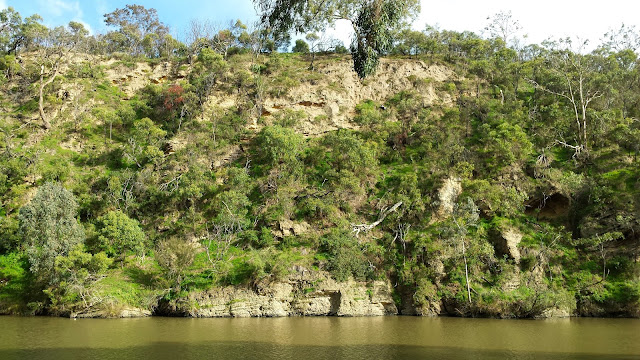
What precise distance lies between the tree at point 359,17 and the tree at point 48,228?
23.2 meters

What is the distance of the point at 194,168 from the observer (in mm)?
39844

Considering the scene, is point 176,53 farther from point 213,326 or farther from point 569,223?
point 569,223

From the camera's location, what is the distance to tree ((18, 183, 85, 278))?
1127 inches

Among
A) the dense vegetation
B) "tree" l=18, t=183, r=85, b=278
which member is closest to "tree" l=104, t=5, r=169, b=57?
the dense vegetation

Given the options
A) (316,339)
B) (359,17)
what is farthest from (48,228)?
(359,17)

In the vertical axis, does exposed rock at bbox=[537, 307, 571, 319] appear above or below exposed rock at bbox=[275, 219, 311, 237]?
below

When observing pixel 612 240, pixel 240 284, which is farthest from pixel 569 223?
pixel 240 284

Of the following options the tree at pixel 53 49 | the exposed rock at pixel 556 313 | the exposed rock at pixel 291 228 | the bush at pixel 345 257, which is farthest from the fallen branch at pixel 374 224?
the tree at pixel 53 49

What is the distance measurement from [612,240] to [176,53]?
57723 millimetres

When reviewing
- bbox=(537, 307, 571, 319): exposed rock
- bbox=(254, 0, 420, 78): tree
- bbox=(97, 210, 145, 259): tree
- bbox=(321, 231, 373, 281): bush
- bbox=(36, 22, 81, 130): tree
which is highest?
bbox=(36, 22, 81, 130): tree

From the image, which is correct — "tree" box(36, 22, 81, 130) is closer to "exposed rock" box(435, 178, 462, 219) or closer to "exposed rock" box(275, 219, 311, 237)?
"exposed rock" box(275, 219, 311, 237)

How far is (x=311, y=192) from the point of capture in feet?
131

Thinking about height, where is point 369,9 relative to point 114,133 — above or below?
below

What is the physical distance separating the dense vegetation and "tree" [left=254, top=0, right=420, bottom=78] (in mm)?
19345
